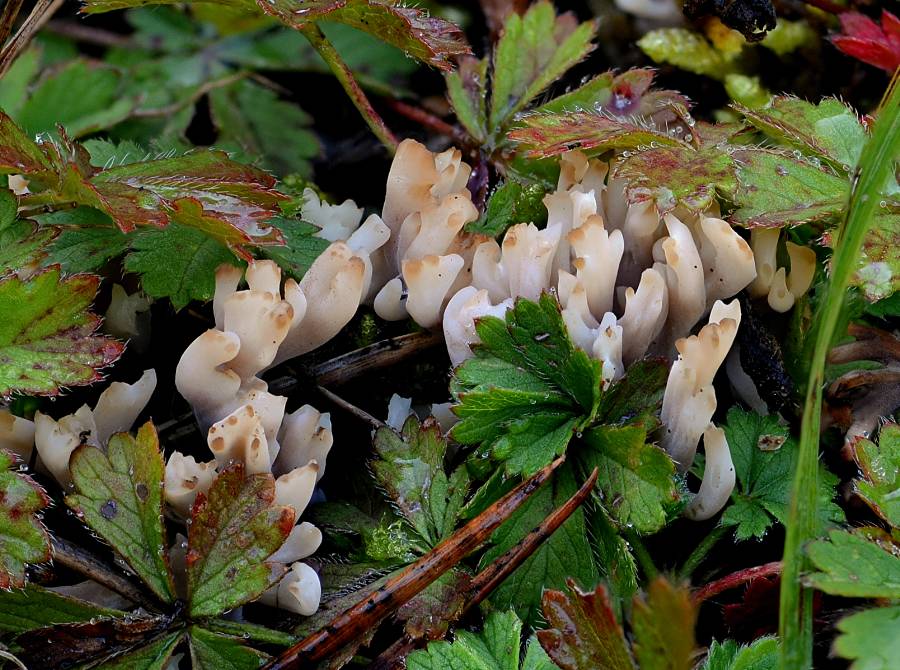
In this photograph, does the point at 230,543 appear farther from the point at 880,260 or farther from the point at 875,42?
the point at 875,42

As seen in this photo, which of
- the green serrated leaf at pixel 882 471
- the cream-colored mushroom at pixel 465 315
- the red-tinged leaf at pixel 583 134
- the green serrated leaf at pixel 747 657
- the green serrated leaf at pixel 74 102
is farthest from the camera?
the green serrated leaf at pixel 74 102

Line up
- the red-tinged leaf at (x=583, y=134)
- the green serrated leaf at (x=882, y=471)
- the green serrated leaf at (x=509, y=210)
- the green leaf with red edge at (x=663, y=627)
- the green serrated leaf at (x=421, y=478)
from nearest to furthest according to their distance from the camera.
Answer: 1. the green leaf with red edge at (x=663, y=627)
2. the green serrated leaf at (x=882, y=471)
3. the green serrated leaf at (x=421, y=478)
4. the red-tinged leaf at (x=583, y=134)
5. the green serrated leaf at (x=509, y=210)

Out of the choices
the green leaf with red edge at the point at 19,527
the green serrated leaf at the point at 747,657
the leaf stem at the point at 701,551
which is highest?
the green leaf with red edge at the point at 19,527

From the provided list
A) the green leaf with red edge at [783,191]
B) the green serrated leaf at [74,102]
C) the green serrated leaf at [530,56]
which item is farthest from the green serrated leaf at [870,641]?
the green serrated leaf at [74,102]

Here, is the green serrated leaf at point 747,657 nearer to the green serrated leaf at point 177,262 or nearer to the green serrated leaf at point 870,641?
the green serrated leaf at point 870,641

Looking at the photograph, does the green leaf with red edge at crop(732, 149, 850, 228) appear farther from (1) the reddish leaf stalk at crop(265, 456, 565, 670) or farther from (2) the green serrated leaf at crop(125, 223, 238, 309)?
(2) the green serrated leaf at crop(125, 223, 238, 309)

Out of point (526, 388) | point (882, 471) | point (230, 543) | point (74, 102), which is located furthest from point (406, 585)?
point (74, 102)

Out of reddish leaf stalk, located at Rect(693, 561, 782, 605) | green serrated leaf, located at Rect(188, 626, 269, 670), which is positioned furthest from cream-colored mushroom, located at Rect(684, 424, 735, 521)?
green serrated leaf, located at Rect(188, 626, 269, 670)

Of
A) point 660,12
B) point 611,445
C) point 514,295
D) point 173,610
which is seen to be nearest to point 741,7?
point 660,12
